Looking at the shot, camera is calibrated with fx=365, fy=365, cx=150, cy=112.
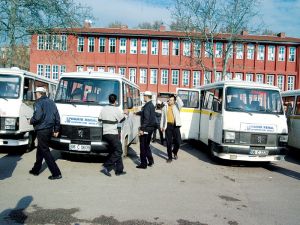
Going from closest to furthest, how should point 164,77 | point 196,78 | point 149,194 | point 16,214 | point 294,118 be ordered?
point 16,214 < point 149,194 < point 294,118 < point 164,77 < point 196,78

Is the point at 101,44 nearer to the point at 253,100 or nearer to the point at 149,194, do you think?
the point at 253,100

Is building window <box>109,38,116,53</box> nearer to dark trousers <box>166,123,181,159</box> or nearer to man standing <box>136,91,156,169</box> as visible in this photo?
dark trousers <box>166,123,181,159</box>

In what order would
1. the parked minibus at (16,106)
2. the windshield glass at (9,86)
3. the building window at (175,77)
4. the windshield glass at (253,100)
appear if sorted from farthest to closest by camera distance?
the building window at (175,77), the windshield glass at (9,86), the windshield glass at (253,100), the parked minibus at (16,106)

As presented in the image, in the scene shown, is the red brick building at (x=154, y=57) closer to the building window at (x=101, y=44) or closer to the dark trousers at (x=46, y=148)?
the building window at (x=101, y=44)

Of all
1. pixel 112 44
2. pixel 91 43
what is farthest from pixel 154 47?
pixel 91 43

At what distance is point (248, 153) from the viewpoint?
1038 centimetres

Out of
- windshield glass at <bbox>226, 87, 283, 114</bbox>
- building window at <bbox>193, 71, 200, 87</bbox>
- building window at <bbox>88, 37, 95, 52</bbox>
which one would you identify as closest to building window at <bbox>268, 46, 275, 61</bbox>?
building window at <bbox>193, 71, 200, 87</bbox>

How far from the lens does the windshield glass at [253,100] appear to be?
1091cm

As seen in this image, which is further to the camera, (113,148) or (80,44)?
(80,44)

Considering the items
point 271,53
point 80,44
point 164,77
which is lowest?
point 164,77

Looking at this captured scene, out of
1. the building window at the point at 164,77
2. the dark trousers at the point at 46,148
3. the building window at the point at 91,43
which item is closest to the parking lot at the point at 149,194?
the dark trousers at the point at 46,148

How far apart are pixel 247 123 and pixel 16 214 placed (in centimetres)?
690

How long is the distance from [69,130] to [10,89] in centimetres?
291

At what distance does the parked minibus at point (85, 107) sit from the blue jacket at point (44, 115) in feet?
4.83
